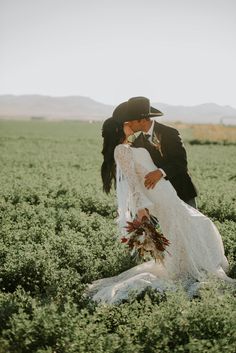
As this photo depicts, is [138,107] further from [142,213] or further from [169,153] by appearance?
[142,213]

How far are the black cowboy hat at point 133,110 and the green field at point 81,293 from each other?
200 cm

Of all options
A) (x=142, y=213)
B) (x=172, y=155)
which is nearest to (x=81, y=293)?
(x=142, y=213)

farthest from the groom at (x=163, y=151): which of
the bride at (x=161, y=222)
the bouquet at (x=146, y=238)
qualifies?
the bouquet at (x=146, y=238)

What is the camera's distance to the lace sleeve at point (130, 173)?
562 cm

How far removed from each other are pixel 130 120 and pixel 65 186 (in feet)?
25.3

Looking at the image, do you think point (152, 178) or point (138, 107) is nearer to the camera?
point (138, 107)

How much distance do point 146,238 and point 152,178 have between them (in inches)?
29.6

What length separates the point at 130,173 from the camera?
226 inches

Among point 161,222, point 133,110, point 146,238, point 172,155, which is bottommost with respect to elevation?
point 146,238

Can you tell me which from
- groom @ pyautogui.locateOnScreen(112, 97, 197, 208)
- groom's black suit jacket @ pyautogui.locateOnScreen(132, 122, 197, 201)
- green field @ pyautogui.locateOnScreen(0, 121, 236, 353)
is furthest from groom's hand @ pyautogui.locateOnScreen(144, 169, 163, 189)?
green field @ pyautogui.locateOnScreen(0, 121, 236, 353)

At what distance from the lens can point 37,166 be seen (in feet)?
61.6

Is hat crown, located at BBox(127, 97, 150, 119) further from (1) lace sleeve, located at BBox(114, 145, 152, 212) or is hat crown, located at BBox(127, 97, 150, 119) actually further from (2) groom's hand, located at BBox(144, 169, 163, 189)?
(2) groom's hand, located at BBox(144, 169, 163, 189)

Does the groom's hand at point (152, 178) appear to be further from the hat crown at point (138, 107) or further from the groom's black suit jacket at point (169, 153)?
the hat crown at point (138, 107)

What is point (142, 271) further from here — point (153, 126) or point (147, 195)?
point (153, 126)
